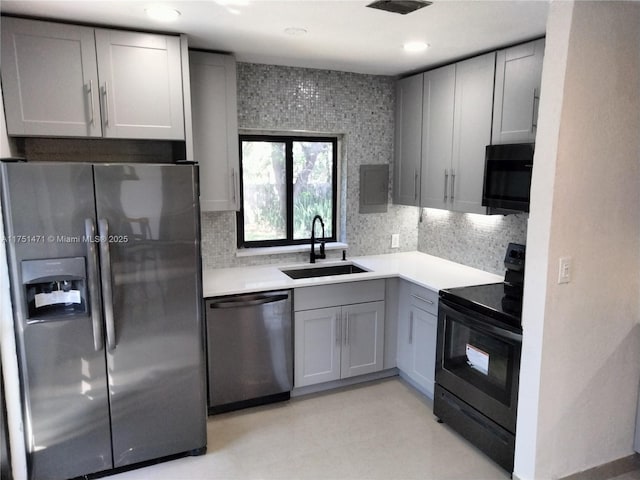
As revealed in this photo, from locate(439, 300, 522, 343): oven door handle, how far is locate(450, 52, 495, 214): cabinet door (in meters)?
0.71

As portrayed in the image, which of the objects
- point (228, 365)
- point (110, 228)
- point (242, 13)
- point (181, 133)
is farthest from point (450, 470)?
point (242, 13)

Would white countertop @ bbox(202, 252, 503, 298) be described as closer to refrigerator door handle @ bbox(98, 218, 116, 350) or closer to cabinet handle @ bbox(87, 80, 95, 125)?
refrigerator door handle @ bbox(98, 218, 116, 350)

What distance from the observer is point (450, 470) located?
250 centimetres

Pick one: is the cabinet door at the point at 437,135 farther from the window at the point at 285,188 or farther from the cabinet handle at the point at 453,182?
the window at the point at 285,188

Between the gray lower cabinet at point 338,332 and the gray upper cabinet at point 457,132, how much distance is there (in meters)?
0.85

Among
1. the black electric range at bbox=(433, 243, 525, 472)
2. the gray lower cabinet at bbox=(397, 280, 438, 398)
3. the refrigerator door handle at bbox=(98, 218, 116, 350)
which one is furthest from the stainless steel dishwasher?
the black electric range at bbox=(433, 243, 525, 472)

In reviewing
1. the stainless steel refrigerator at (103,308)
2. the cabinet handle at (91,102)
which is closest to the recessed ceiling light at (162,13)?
the cabinet handle at (91,102)

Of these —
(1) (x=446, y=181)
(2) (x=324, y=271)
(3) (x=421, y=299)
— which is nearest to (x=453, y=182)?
(1) (x=446, y=181)

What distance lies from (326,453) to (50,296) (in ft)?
5.73

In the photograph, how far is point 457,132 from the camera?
10.4ft

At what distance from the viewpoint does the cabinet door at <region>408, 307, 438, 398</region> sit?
10.1ft

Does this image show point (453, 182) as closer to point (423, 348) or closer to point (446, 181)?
point (446, 181)

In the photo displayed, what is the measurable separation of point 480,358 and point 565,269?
733 mm

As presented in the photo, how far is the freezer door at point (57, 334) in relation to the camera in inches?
84.7
